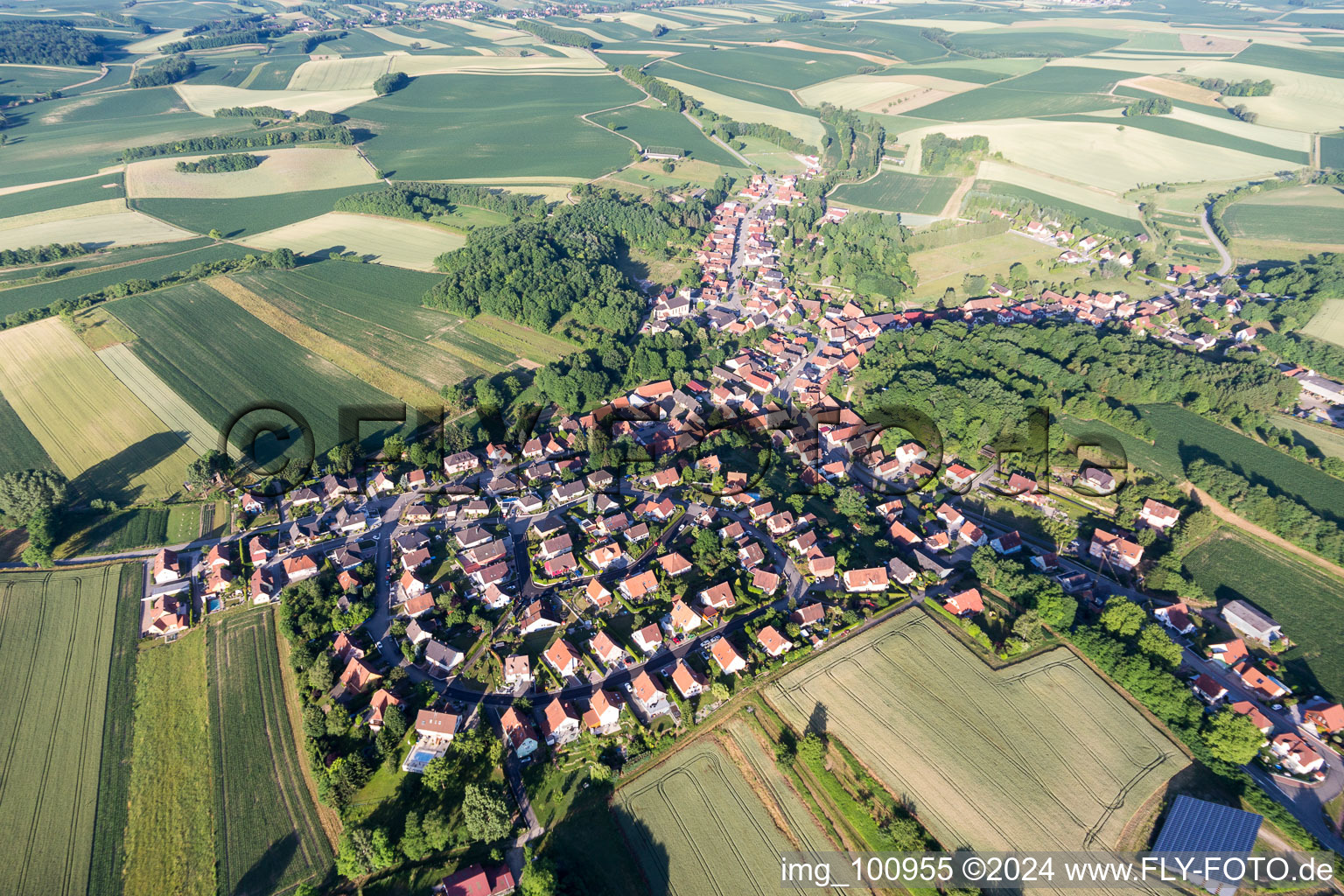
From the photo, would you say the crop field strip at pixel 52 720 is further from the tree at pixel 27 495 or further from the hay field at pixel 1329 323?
the hay field at pixel 1329 323

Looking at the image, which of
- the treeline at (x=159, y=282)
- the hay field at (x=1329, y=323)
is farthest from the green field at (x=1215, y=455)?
the treeline at (x=159, y=282)

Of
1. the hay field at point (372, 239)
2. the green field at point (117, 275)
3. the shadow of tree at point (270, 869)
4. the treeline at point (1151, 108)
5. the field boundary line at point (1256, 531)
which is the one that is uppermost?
the treeline at point (1151, 108)

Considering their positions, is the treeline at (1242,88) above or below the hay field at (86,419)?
above

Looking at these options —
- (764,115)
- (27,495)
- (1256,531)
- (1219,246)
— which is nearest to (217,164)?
(27,495)

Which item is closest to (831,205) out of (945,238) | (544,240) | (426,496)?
(945,238)

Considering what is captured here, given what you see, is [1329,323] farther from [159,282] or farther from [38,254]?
[38,254]

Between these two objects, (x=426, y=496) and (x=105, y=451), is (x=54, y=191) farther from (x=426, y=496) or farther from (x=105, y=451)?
(x=426, y=496)

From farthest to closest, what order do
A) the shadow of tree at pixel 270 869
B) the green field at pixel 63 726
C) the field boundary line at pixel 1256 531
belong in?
the field boundary line at pixel 1256 531
the green field at pixel 63 726
the shadow of tree at pixel 270 869
